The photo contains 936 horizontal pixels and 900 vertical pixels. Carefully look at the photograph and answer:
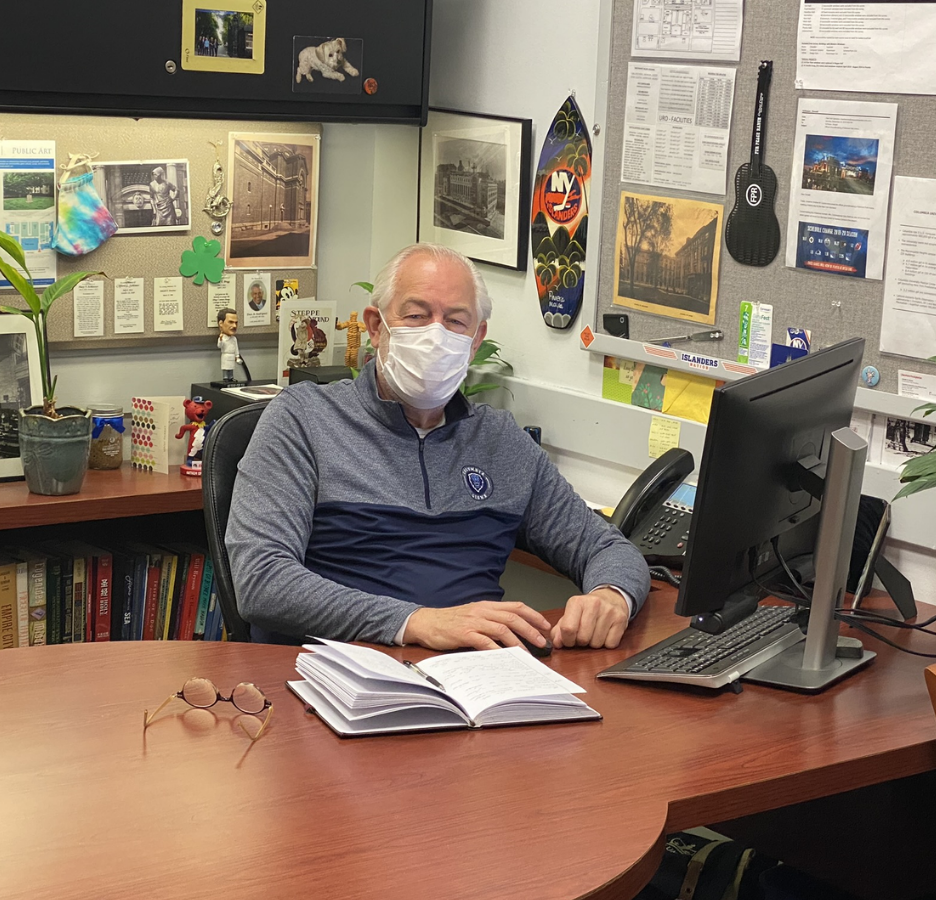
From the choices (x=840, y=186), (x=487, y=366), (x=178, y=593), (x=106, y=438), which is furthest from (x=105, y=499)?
(x=840, y=186)

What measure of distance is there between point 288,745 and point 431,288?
100 cm

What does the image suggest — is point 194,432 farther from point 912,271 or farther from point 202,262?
point 912,271

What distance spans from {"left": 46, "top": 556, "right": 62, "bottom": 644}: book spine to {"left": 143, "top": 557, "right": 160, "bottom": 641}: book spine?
8.2 inches

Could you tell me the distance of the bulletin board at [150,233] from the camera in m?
2.94

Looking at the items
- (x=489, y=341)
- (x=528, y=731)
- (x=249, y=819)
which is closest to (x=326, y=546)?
(x=528, y=731)

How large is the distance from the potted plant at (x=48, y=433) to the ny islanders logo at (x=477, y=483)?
0.92 m

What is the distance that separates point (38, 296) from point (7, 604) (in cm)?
68

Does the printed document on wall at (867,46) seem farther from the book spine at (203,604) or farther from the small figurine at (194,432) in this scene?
the book spine at (203,604)

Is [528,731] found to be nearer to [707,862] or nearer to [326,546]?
[326,546]

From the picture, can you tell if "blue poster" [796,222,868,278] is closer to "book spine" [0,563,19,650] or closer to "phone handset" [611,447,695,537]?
"phone handset" [611,447,695,537]

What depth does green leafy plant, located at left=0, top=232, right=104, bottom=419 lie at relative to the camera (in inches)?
105

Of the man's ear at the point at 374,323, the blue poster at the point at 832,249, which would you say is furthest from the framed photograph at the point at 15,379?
the blue poster at the point at 832,249

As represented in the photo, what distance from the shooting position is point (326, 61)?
2.91 meters

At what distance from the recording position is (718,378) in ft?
8.65
